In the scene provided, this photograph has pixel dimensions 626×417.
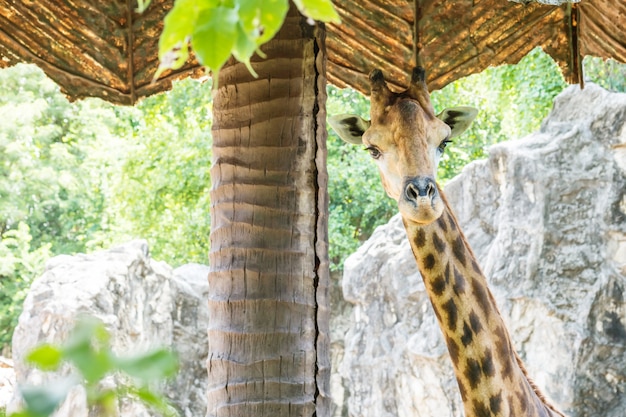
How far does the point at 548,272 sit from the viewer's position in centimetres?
877

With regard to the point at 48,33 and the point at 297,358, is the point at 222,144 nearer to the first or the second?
the point at 297,358

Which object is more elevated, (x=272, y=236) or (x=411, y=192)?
(x=411, y=192)

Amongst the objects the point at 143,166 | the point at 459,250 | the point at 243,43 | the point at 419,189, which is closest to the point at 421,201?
the point at 419,189

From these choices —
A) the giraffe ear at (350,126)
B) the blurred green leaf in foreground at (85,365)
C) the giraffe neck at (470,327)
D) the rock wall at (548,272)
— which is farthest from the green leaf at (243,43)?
the rock wall at (548,272)

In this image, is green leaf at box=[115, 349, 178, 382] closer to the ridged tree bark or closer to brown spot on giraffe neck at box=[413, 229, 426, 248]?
the ridged tree bark

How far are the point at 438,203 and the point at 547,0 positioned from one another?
1.03 metres

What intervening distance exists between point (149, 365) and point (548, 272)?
8276 millimetres

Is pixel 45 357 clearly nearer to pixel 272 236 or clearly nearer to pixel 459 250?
pixel 272 236

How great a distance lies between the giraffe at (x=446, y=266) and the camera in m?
3.88

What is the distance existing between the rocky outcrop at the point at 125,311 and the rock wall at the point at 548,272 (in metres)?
2.70

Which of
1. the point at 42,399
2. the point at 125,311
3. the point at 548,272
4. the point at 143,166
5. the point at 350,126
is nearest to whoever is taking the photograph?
the point at 42,399

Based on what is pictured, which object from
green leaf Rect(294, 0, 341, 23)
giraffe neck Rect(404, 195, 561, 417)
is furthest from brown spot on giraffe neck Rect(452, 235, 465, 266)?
green leaf Rect(294, 0, 341, 23)

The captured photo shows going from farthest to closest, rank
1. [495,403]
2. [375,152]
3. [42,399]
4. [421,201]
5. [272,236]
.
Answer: [375,152] → [495,403] → [421,201] → [272,236] → [42,399]

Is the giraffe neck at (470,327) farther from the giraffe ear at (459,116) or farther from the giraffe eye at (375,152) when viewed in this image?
the giraffe ear at (459,116)
